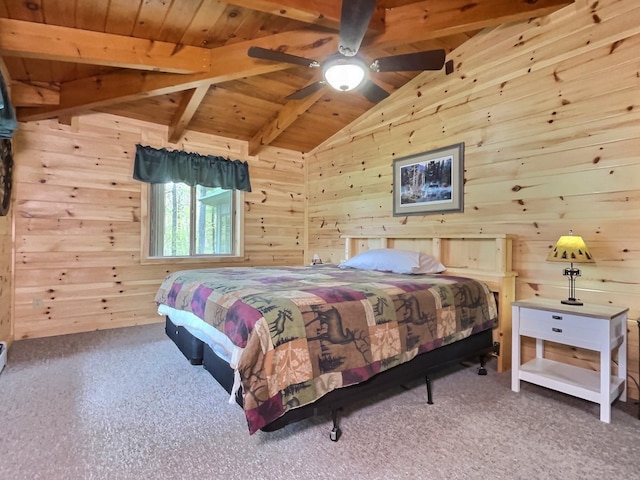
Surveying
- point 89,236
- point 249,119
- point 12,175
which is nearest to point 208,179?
point 249,119

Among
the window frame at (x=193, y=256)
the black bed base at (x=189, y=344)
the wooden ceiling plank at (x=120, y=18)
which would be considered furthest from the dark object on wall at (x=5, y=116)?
the black bed base at (x=189, y=344)

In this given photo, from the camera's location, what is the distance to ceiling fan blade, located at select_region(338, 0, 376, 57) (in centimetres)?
173

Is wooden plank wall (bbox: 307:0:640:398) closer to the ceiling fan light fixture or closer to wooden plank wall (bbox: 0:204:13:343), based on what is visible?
the ceiling fan light fixture

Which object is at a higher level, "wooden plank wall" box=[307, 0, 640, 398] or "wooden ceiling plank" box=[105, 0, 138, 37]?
"wooden ceiling plank" box=[105, 0, 138, 37]

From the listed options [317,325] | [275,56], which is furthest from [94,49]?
[317,325]

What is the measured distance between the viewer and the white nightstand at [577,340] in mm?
2018

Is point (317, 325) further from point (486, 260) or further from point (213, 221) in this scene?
point (213, 221)

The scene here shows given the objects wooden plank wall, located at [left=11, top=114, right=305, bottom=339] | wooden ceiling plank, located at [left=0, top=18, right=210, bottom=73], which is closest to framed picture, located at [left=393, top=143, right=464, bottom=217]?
wooden ceiling plank, located at [left=0, top=18, right=210, bottom=73]

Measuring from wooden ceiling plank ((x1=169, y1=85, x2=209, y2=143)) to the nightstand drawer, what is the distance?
3377 mm

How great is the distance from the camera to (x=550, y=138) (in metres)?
2.73

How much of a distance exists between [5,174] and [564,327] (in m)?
4.64

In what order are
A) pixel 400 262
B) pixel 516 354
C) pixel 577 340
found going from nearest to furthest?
pixel 577 340
pixel 516 354
pixel 400 262

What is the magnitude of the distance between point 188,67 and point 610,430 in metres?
3.92

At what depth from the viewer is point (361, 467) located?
1594mm
